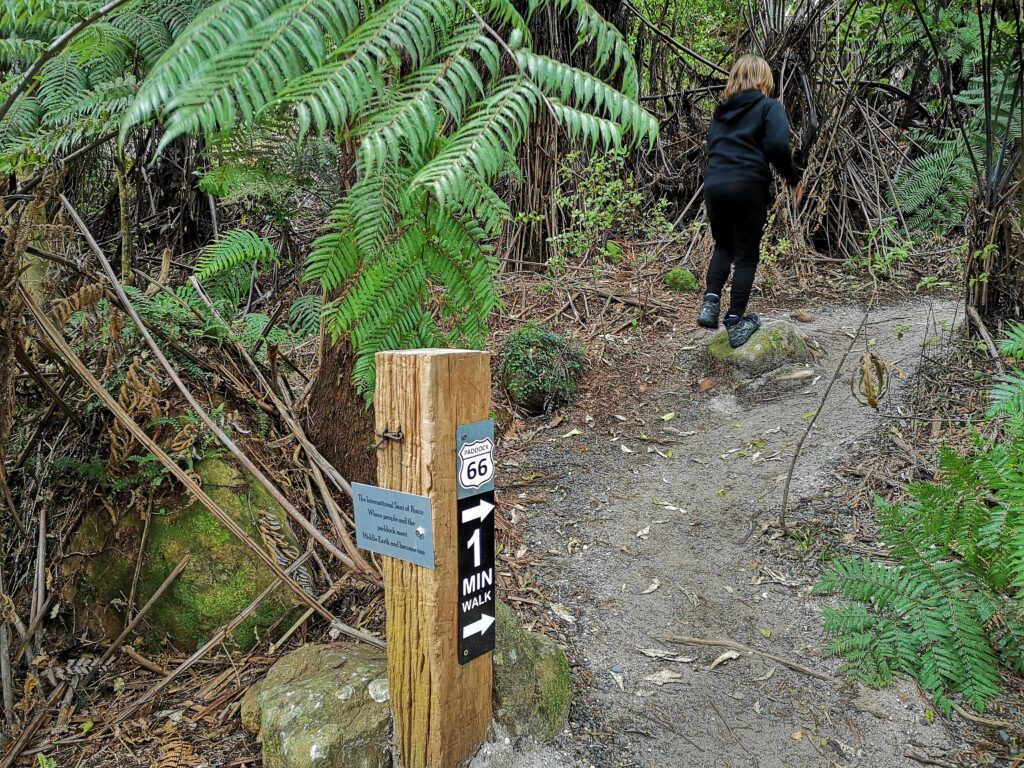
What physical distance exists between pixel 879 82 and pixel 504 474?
6.09 meters

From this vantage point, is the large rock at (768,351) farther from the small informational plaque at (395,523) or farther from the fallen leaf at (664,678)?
the small informational plaque at (395,523)

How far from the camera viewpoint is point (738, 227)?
4.23 meters

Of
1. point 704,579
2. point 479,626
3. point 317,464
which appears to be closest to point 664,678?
point 704,579

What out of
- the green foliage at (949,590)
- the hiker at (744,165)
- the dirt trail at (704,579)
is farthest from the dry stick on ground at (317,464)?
the hiker at (744,165)

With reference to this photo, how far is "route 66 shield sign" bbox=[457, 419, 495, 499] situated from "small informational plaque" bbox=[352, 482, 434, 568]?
0.39ft

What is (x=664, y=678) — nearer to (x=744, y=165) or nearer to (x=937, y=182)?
(x=744, y=165)

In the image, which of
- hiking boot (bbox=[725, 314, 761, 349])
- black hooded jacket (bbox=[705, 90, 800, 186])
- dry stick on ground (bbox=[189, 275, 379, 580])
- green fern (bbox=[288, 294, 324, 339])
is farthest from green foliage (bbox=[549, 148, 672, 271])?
dry stick on ground (bbox=[189, 275, 379, 580])

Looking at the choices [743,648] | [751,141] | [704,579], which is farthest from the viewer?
[751,141]

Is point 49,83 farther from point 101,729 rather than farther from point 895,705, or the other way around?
point 895,705

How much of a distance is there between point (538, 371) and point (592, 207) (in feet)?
7.31

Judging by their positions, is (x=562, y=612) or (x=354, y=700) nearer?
(x=354, y=700)

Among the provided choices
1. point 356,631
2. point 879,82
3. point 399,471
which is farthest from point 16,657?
point 879,82

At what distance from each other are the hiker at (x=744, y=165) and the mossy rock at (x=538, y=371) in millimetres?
1132

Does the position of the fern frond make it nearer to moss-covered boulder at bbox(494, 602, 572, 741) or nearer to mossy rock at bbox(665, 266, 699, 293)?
moss-covered boulder at bbox(494, 602, 572, 741)
